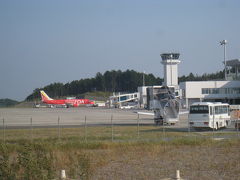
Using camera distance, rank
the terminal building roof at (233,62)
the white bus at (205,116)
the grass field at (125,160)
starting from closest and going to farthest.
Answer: the grass field at (125,160)
the white bus at (205,116)
the terminal building roof at (233,62)

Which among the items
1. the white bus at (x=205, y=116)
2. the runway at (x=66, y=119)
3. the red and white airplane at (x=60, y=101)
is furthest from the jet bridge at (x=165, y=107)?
the red and white airplane at (x=60, y=101)

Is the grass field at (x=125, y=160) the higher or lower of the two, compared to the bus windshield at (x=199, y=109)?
lower

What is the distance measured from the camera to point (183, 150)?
24031 millimetres

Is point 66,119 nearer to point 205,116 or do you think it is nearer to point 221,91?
point 205,116

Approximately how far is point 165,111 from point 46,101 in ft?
321

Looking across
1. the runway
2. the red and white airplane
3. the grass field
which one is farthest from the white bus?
the red and white airplane

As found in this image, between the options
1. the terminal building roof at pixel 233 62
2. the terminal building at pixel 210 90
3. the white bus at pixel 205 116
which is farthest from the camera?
the terminal building roof at pixel 233 62

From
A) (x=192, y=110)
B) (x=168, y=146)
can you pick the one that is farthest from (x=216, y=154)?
(x=192, y=110)

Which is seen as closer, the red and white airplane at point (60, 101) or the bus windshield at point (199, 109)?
the bus windshield at point (199, 109)

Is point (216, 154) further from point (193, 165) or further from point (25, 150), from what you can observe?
point (25, 150)

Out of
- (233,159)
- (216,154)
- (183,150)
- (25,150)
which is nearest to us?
(25,150)

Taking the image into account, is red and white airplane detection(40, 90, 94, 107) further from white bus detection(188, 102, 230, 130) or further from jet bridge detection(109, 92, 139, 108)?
white bus detection(188, 102, 230, 130)

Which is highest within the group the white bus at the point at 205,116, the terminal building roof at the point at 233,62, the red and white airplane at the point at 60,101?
the terminal building roof at the point at 233,62

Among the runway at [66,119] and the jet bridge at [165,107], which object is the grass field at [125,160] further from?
the jet bridge at [165,107]
